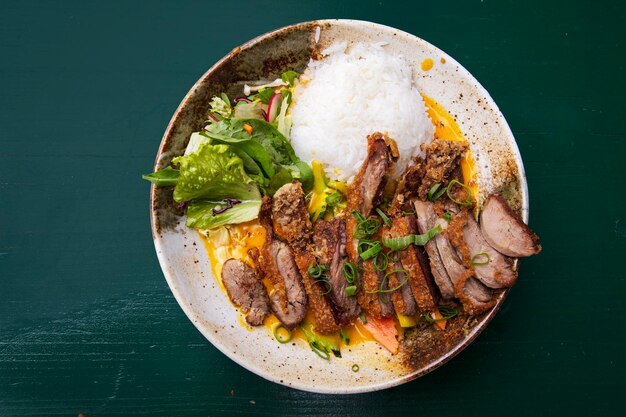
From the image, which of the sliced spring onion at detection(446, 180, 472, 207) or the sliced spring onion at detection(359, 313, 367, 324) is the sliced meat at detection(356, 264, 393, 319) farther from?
the sliced spring onion at detection(446, 180, 472, 207)

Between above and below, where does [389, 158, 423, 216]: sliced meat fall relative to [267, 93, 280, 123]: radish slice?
below

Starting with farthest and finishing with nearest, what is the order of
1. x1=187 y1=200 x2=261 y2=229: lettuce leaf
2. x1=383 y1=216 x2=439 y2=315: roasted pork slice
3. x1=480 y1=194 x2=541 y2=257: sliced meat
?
x1=187 y1=200 x2=261 y2=229: lettuce leaf → x1=383 y1=216 x2=439 y2=315: roasted pork slice → x1=480 y1=194 x2=541 y2=257: sliced meat

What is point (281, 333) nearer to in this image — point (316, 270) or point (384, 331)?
point (316, 270)

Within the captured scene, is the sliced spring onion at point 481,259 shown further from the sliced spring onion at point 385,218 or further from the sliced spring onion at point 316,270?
the sliced spring onion at point 316,270

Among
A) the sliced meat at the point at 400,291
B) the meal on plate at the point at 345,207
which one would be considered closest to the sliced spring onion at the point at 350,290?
the meal on plate at the point at 345,207

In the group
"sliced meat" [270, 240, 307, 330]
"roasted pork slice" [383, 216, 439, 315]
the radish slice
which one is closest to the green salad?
the radish slice
